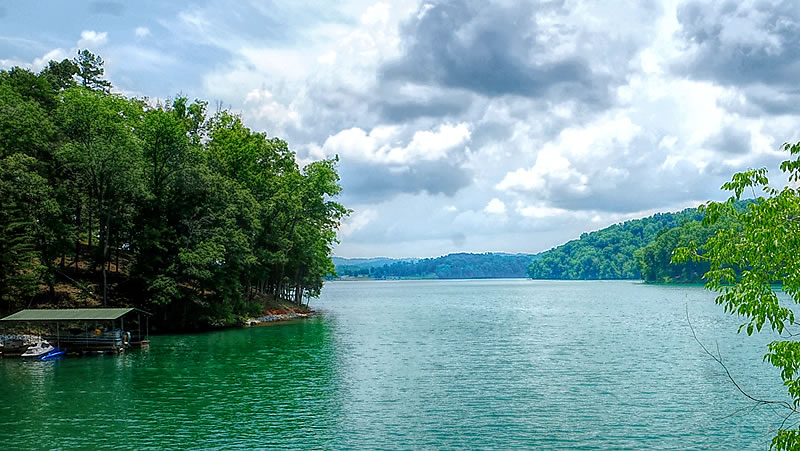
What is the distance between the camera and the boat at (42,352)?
138 feet

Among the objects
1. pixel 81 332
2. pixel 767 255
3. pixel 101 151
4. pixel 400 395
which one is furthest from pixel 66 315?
pixel 767 255

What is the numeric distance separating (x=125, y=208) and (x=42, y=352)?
1755cm

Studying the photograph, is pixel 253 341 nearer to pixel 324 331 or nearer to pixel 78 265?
pixel 324 331

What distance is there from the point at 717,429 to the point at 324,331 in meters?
43.1

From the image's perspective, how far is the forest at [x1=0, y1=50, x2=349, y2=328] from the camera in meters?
49.5

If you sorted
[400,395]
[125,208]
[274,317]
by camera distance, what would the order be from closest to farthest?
[400,395] → [125,208] → [274,317]

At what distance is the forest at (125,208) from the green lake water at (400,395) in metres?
8.28

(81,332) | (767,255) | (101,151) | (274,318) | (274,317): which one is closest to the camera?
(767,255)

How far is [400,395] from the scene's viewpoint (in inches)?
1177

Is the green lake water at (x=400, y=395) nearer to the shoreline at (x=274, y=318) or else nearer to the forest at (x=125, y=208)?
the forest at (x=125, y=208)

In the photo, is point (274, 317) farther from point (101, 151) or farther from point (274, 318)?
point (101, 151)

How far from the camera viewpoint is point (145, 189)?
55.1 meters

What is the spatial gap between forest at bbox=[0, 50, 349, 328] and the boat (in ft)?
23.0

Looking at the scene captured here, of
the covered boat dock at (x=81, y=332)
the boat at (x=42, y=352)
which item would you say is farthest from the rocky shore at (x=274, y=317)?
the boat at (x=42, y=352)
